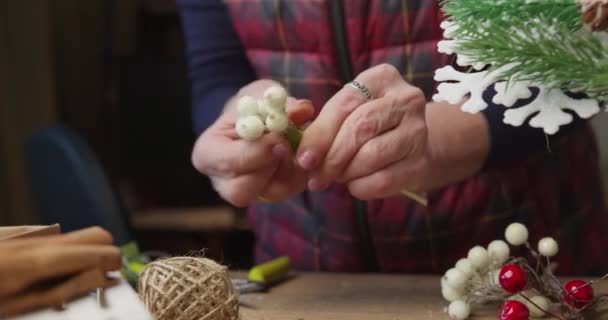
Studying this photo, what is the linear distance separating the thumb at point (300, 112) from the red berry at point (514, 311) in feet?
0.67

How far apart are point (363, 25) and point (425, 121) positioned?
0.72 feet

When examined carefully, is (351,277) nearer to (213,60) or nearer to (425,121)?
(425,121)

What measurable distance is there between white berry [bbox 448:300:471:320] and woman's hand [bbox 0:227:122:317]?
27 centimetres

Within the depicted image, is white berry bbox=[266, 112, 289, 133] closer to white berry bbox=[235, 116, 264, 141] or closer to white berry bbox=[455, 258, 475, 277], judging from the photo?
white berry bbox=[235, 116, 264, 141]

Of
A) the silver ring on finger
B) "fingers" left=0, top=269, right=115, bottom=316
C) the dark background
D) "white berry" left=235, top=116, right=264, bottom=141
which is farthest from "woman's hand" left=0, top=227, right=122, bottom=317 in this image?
the dark background

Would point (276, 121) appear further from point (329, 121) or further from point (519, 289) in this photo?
point (519, 289)

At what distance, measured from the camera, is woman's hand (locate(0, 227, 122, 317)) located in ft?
1.53

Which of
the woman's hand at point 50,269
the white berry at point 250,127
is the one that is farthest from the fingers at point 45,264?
the white berry at point 250,127

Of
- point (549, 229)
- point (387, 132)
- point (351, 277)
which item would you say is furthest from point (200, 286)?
point (549, 229)

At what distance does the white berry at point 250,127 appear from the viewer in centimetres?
62

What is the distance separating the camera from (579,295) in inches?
25.2

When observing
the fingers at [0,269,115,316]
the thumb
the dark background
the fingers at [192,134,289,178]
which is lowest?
the dark background

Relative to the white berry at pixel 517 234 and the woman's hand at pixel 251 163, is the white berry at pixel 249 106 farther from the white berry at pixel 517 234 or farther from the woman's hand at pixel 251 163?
the white berry at pixel 517 234

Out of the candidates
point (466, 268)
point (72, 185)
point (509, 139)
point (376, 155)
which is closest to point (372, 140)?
point (376, 155)
